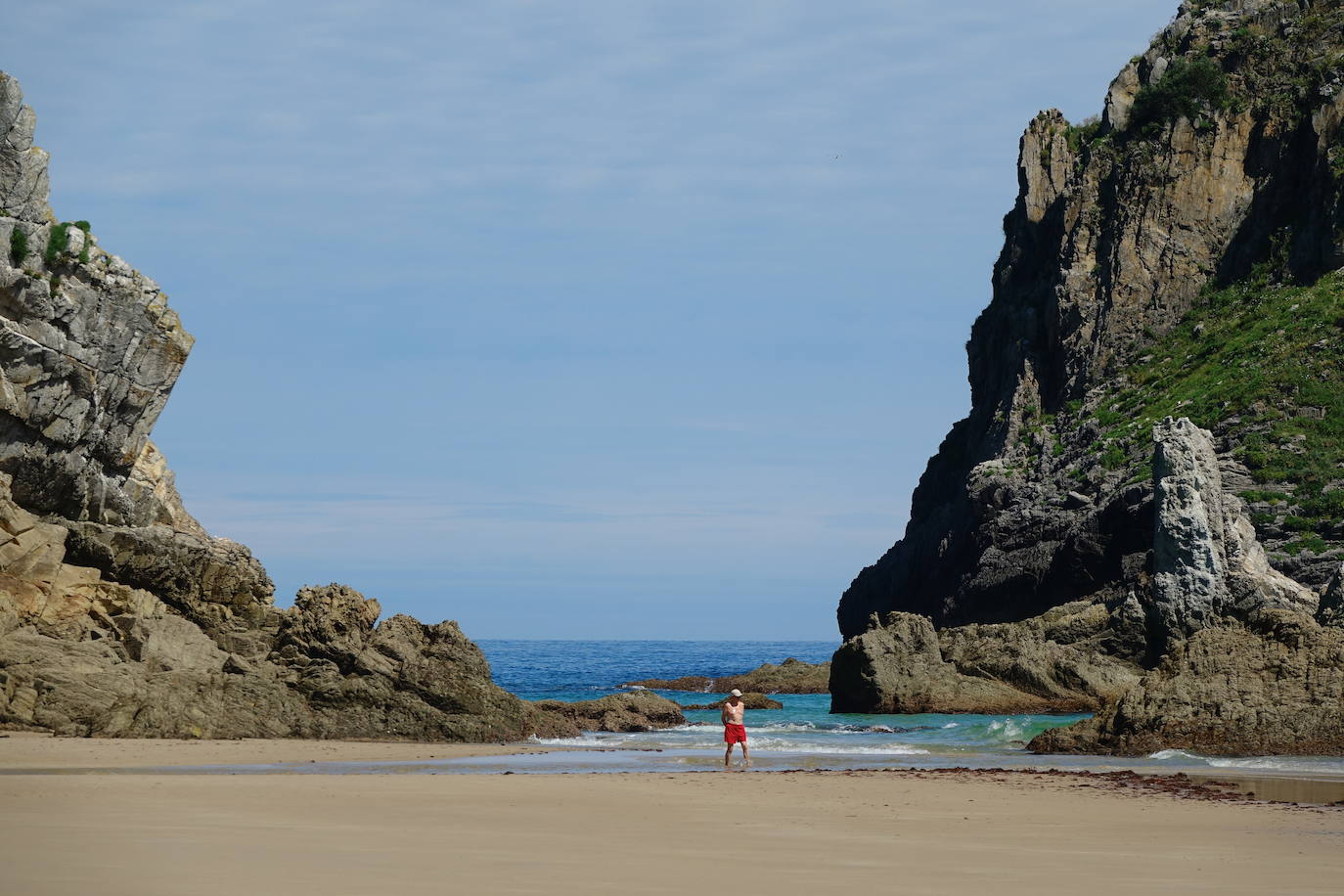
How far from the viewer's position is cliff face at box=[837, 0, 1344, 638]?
207 ft

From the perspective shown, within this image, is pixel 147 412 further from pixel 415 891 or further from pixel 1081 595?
pixel 1081 595

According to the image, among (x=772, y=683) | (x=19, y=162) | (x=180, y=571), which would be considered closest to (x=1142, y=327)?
(x=772, y=683)

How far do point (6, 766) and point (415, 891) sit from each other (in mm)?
13217

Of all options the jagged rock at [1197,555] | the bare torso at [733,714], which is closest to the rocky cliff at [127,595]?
the bare torso at [733,714]

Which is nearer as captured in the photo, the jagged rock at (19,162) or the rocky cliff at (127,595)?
the rocky cliff at (127,595)

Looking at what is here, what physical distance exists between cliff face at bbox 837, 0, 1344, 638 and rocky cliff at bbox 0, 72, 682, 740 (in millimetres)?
32038

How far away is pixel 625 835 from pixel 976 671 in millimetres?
37659

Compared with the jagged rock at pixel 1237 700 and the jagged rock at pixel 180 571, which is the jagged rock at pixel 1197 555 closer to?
the jagged rock at pixel 1237 700

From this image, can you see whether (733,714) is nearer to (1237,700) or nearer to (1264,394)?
(1237,700)

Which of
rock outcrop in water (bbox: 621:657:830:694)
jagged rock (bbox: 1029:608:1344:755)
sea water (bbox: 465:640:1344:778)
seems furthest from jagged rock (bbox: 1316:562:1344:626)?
rock outcrop in water (bbox: 621:657:830:694)

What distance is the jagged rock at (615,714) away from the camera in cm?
3393

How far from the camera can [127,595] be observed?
1277 inches

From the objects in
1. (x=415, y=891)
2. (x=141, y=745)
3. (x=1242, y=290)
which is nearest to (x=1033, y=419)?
(x=1242, y=290)

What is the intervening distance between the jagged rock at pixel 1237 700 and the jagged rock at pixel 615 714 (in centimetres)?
1078
